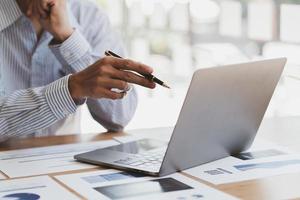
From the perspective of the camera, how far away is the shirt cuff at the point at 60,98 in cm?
137

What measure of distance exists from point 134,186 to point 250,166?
11.1 inches

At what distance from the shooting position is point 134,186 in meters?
1.01

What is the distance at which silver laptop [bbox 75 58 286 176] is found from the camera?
3.40 ft

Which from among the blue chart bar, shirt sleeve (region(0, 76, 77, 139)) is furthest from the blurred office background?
the blue chart bar

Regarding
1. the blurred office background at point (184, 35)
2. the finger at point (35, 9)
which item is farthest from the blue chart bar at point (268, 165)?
the blurred office background at point (184, 35)

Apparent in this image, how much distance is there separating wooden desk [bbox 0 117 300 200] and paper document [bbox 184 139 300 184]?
0.04 m

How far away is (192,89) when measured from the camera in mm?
994

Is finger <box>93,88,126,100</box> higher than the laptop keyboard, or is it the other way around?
finger <box>93,88,126,100</box>

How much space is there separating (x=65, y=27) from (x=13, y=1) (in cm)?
17

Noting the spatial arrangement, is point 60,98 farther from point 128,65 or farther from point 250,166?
point 250,166

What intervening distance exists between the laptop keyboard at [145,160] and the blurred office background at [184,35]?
7.43ft

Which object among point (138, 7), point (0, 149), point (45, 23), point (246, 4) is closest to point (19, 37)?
point (45, 23)

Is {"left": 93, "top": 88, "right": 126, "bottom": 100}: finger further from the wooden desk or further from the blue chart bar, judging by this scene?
the blue chart bar

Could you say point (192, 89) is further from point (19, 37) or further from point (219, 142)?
point (19, 37)
